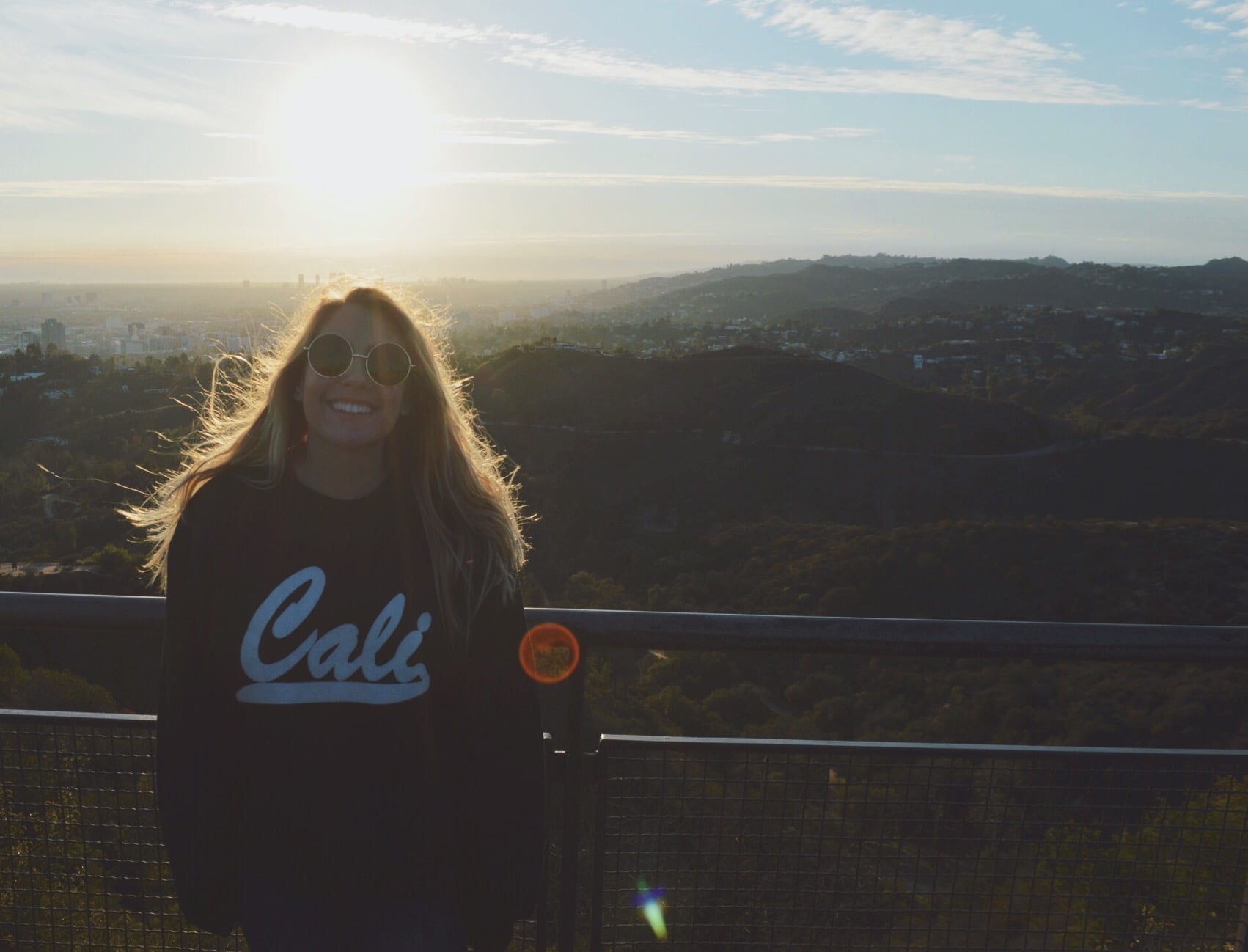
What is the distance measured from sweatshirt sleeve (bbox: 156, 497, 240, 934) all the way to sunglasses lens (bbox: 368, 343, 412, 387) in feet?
1.18

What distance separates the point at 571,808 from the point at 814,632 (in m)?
0.60

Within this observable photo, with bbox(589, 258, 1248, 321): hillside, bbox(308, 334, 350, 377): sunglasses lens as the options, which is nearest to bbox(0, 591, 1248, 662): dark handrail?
bbox(308, 334, 350, 377): sunglasses lens

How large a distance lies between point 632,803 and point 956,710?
12.5 m

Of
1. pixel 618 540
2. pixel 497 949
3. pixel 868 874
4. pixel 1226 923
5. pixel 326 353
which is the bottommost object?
pixel 618 540

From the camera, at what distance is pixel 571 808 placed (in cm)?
193

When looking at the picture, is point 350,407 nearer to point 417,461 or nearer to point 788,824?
point 417,461

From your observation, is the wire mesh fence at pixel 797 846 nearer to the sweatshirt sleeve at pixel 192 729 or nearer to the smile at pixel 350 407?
the sweatshirt sleeve at pixel 192 729

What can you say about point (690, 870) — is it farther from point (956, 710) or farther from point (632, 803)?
point (956, 710)

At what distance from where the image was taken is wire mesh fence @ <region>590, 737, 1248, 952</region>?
6.45ft

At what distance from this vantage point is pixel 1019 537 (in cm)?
2308

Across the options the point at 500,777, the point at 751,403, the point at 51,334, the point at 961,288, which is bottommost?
the point at 751,403

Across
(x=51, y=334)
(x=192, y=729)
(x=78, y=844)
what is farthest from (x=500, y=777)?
(x=51, y=334)

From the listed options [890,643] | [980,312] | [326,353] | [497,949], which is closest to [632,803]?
[497,949]

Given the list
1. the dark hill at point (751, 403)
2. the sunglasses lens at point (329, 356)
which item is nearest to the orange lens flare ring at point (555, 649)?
the sunglasses lens at point (329, 356)
